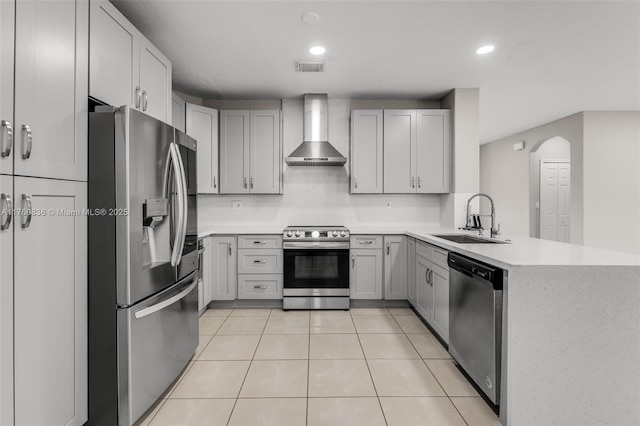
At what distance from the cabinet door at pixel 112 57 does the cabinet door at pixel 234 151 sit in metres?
1.72

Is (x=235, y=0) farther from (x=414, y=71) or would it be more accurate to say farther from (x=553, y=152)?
(x=553, y=152)

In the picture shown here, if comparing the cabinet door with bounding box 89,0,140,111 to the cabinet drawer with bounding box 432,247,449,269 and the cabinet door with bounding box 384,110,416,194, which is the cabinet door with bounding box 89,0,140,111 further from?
the cabinet door with bounding box 384,110,416,194

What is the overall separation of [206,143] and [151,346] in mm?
2596

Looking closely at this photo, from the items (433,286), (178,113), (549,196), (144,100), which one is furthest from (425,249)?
(549,196)

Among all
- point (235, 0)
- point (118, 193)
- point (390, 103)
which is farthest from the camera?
point (390, 103)

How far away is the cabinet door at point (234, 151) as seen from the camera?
3.94m

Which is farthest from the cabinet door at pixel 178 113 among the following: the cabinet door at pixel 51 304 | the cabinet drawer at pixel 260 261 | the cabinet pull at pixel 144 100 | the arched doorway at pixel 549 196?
the arched doorway at pixel 549 196

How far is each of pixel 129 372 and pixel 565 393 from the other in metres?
2.29

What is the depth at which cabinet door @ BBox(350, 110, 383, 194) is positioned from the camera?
12.9 feet

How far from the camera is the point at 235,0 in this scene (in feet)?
7.00

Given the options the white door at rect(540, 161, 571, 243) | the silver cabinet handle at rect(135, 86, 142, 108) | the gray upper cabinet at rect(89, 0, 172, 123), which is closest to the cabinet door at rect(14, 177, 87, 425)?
the gray upper cabinet at rect(89, 0, 172, 123)

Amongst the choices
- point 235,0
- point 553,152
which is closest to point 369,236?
point 235,0

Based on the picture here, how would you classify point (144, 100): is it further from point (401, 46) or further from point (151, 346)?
point (401, 46)

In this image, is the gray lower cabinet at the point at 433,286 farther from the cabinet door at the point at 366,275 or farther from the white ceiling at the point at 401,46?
the white ceiling at the point at 401,46
